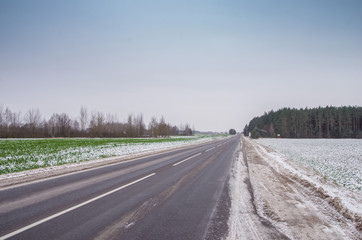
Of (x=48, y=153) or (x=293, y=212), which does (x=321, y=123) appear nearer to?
(x=293, y=212)

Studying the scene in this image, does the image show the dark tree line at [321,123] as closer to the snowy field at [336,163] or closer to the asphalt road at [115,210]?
the snowy field at [336,163]

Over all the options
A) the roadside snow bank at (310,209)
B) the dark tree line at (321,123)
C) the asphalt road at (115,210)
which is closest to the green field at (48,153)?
the asphalt road at (115,210)

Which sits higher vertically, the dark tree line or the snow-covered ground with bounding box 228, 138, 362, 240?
the dark tree line

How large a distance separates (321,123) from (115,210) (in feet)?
329

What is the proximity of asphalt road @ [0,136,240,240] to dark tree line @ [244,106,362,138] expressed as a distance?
7433cm

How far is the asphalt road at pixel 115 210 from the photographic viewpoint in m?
3.45

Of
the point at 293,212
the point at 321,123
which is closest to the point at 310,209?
the point at 293,212

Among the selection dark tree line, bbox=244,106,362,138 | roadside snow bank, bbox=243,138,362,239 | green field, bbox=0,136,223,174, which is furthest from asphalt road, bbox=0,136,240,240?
dark tree line, bbox=244,106,362,138

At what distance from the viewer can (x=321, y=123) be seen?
3268 inches

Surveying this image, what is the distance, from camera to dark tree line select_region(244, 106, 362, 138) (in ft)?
257

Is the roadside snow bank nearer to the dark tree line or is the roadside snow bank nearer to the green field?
the green field

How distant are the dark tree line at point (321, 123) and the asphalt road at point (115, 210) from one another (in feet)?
244

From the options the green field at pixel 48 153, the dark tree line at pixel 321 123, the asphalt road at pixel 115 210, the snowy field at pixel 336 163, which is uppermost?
the dark tree line at pixel 321 123

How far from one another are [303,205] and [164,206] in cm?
366
